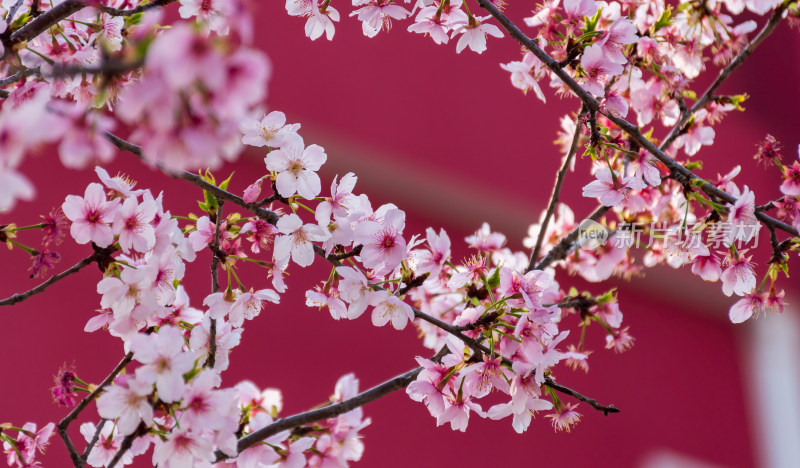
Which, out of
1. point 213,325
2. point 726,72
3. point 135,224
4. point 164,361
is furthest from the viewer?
point 726,72

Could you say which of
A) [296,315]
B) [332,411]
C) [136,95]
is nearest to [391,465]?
[296,315]

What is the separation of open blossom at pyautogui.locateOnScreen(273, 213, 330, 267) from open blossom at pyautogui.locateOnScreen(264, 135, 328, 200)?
0.04 metres

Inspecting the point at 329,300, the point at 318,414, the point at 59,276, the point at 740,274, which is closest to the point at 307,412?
the point at 318,414

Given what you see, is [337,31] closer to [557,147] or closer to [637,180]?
[557,147]

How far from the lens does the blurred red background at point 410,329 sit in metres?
2.55

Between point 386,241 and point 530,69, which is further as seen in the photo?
point 530,69

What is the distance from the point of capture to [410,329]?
10.2 ft

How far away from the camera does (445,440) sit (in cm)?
298

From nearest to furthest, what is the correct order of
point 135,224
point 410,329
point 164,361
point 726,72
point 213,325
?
1. point 164,361
2. point 135,224
3. point 213,325
4. point 726,72
5. point 410,329

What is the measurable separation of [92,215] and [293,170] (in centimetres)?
24

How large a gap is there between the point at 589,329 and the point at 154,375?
8.96 ft

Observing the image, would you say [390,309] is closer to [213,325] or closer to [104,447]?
[213,325]

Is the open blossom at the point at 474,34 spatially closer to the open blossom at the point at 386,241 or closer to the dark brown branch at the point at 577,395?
the open blossom at the point at 386,241

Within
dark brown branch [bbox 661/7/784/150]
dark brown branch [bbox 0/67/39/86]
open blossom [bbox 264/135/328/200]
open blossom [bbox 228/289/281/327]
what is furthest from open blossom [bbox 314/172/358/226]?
dark brown branch [bbox 661/7/784/150]
